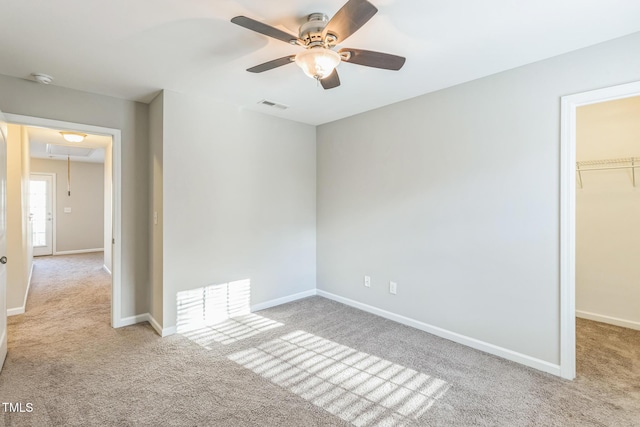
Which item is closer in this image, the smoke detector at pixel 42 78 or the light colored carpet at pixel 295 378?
the light colored carpet at pixel 295 378

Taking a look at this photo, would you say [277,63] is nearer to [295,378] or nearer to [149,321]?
[295,378]

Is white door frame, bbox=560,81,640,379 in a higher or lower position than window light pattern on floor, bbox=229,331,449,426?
higher

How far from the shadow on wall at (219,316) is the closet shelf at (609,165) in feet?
13.2

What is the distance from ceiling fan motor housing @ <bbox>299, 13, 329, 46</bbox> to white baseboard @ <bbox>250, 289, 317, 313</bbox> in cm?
311

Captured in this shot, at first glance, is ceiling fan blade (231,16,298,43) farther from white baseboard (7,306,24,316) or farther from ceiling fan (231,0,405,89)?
white baseboard (7,306,24,316)

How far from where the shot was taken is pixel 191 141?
3352mm

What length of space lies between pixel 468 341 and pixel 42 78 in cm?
462

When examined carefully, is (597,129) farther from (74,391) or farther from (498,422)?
(74,391)

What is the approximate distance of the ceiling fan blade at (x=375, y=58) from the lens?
197cm

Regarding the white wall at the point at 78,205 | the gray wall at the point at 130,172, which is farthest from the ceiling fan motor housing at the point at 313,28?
the white wall at the point at 78,205

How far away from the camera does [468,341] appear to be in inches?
117

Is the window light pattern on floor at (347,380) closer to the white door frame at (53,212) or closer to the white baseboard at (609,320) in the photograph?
the white baseboard at (609,320)

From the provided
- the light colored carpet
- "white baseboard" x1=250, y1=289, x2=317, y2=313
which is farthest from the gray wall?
"white baseboard" x1=250, y1=289, x2=317, y2=313

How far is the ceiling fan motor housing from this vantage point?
6.18 ft
